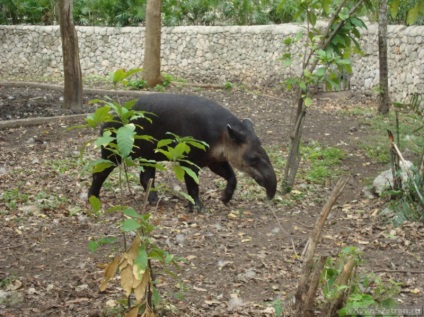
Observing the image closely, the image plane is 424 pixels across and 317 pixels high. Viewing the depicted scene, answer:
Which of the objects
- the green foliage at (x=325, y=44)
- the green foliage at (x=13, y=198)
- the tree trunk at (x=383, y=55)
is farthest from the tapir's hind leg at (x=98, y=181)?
the tree trunk at (x=383, y=55)

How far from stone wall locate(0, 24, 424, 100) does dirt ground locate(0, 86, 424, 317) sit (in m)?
5.96

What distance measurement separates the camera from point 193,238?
632 centimetres

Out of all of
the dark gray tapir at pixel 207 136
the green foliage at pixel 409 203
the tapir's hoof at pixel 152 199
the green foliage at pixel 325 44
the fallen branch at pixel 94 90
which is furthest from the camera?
the fallen branch at pixel 94 90

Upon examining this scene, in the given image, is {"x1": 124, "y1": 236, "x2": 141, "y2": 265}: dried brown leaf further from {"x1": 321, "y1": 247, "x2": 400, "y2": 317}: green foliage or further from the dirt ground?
{"x1": 321, "y1": 247, "x2": 400, "y2": 317}: green foliage

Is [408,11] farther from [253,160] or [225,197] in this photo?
[225,197]

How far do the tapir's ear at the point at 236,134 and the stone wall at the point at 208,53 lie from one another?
884cm

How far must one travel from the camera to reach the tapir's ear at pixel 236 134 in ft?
23.1

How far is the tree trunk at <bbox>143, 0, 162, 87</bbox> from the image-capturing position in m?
15.7

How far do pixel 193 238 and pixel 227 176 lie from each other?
1426 mm

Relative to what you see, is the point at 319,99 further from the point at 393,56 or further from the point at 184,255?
the point at 184,255

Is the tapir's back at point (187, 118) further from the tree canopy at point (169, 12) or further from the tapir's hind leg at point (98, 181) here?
the tree canopy at point (169, 12)

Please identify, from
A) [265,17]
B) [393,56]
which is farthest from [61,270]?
[265,17]

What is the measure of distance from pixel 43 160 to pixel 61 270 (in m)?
4.13

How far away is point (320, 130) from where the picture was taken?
38.8 ft
